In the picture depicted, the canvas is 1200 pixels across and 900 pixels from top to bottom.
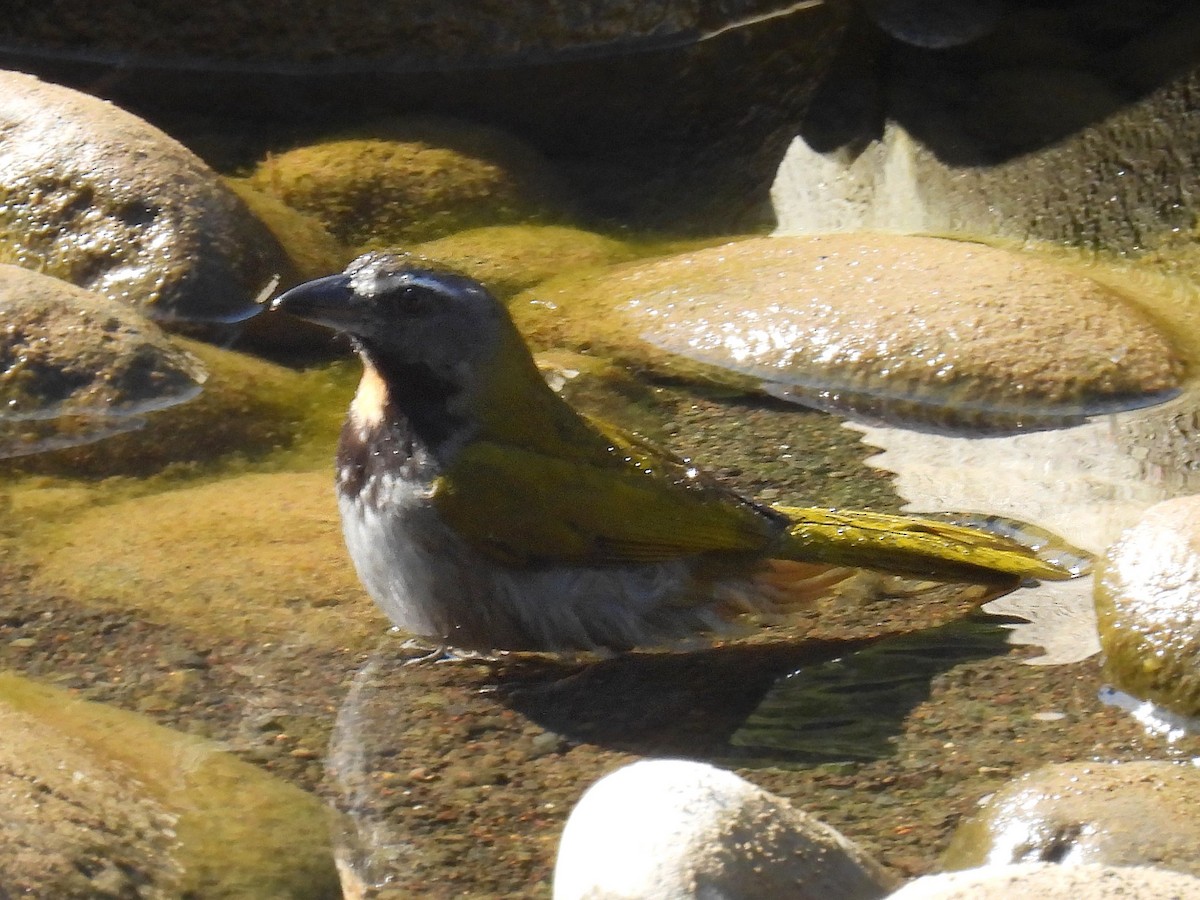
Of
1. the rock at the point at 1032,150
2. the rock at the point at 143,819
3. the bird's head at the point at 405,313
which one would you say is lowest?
the rock at the point at 143,819

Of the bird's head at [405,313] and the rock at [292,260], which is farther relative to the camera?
the rock at [292,260]

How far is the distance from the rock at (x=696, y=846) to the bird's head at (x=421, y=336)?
4.66ft

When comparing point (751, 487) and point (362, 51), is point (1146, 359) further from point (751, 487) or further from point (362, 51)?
point (362, 51)

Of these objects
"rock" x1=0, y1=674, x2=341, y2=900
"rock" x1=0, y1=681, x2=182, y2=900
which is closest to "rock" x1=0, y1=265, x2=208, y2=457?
"rock" x1=0, y1=674, x2=341, y2=900

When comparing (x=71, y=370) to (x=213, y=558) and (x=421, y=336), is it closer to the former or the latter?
(x=213, y=558)

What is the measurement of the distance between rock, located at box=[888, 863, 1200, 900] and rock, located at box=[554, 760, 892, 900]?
0.98 feet

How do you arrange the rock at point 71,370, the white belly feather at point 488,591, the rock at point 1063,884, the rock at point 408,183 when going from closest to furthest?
the rock at point 1063,884
the white belly feather at point 488,591
the rock at point 71,370
the rock at point 408,183

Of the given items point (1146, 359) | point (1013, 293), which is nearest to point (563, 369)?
point (1013, 293)

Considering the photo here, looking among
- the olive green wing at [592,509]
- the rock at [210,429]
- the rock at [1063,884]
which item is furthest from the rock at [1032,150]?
the rock at [1063,884]

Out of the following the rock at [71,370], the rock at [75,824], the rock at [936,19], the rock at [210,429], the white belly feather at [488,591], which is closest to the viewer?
the rock at [75,824]

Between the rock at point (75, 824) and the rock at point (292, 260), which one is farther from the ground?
the rock at point (292, 260)

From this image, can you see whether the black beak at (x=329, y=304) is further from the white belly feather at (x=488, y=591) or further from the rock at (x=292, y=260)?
the rock at (x=292, y=260)

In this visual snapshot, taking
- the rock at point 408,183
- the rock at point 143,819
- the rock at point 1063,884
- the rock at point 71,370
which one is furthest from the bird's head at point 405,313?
the rock at point 408,183

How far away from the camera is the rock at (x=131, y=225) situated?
20.4 feet
